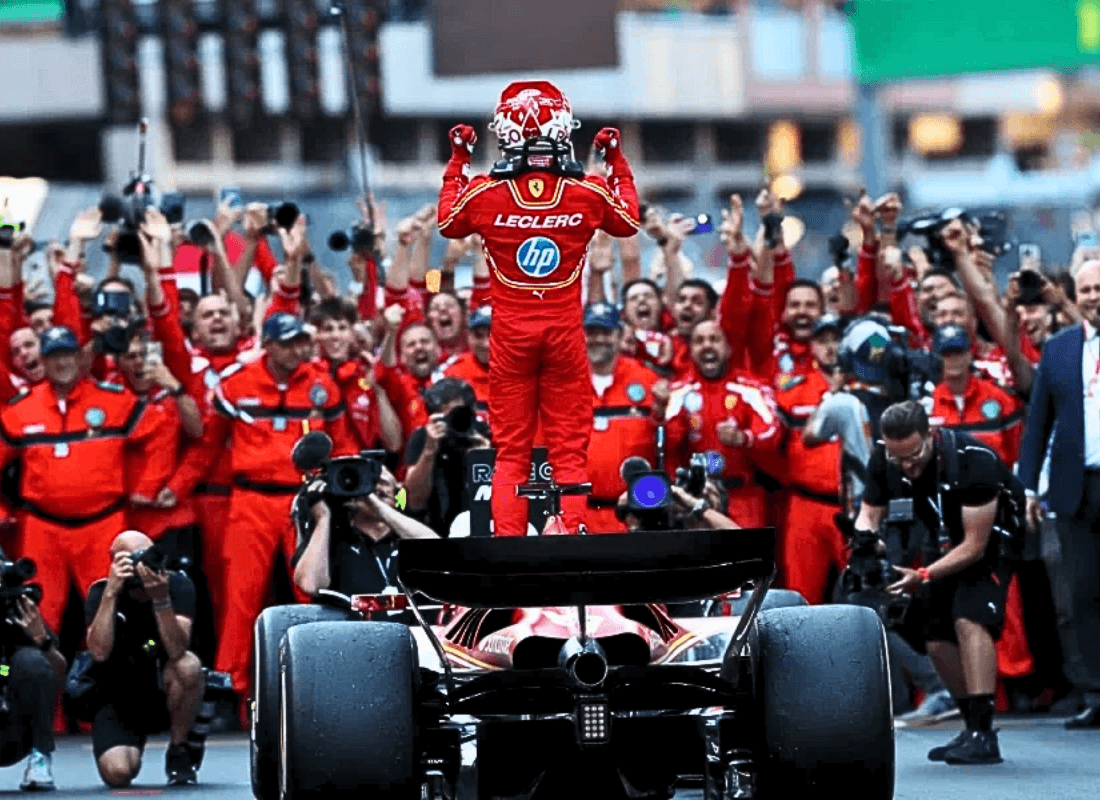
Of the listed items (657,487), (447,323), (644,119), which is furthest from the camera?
(644,119)

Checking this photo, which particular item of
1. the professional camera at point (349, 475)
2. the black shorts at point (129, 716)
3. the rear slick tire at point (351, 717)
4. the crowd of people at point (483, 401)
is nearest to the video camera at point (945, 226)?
the crowd of people at point (483, 401)

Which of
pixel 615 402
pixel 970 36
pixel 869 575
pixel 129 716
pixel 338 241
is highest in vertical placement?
pixel 970 36

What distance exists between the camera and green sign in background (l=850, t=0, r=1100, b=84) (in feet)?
99.4

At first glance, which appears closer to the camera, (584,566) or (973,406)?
(584,566)

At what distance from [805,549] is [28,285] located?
4892 mm

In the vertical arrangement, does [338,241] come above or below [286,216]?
below

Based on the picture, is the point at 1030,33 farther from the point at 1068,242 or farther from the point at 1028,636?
→ the point at 1028,636

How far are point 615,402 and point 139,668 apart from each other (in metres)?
3.17

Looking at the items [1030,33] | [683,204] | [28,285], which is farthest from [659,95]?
[28,285]

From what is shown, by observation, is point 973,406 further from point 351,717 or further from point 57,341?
point 351,717

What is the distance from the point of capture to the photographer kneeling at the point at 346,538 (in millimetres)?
11555

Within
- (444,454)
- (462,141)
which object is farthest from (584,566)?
(444,454)

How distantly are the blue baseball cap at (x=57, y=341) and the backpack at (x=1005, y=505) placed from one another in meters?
4.34

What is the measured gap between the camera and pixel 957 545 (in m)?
12.2
